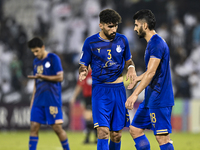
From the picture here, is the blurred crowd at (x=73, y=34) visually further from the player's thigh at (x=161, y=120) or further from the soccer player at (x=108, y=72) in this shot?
the player's thigh at (x=161, y=120)

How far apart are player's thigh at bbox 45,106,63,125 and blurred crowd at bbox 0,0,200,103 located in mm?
7220

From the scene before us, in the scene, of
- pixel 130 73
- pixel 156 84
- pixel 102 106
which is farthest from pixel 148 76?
pixel 102 106

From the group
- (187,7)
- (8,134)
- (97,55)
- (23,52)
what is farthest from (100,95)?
(187,7)

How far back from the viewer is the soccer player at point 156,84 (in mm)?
4559

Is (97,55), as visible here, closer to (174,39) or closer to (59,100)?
(59,100)

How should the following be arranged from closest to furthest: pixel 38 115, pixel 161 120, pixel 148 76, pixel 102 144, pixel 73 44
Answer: pixel 148 76, pixel 161 120, pixel 102 144, pixel 38 115, pixel 73 44

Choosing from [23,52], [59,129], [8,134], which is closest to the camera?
[59,129]

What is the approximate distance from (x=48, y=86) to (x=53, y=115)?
1.87 feet

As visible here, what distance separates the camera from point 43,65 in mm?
6840

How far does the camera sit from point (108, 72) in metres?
5.15

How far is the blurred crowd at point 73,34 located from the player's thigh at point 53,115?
7.22 metres

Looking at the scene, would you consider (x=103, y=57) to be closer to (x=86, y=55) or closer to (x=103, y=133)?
(x=86, y=55)

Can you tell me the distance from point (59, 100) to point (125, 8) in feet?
33.8

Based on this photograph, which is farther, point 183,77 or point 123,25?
point 123,25
